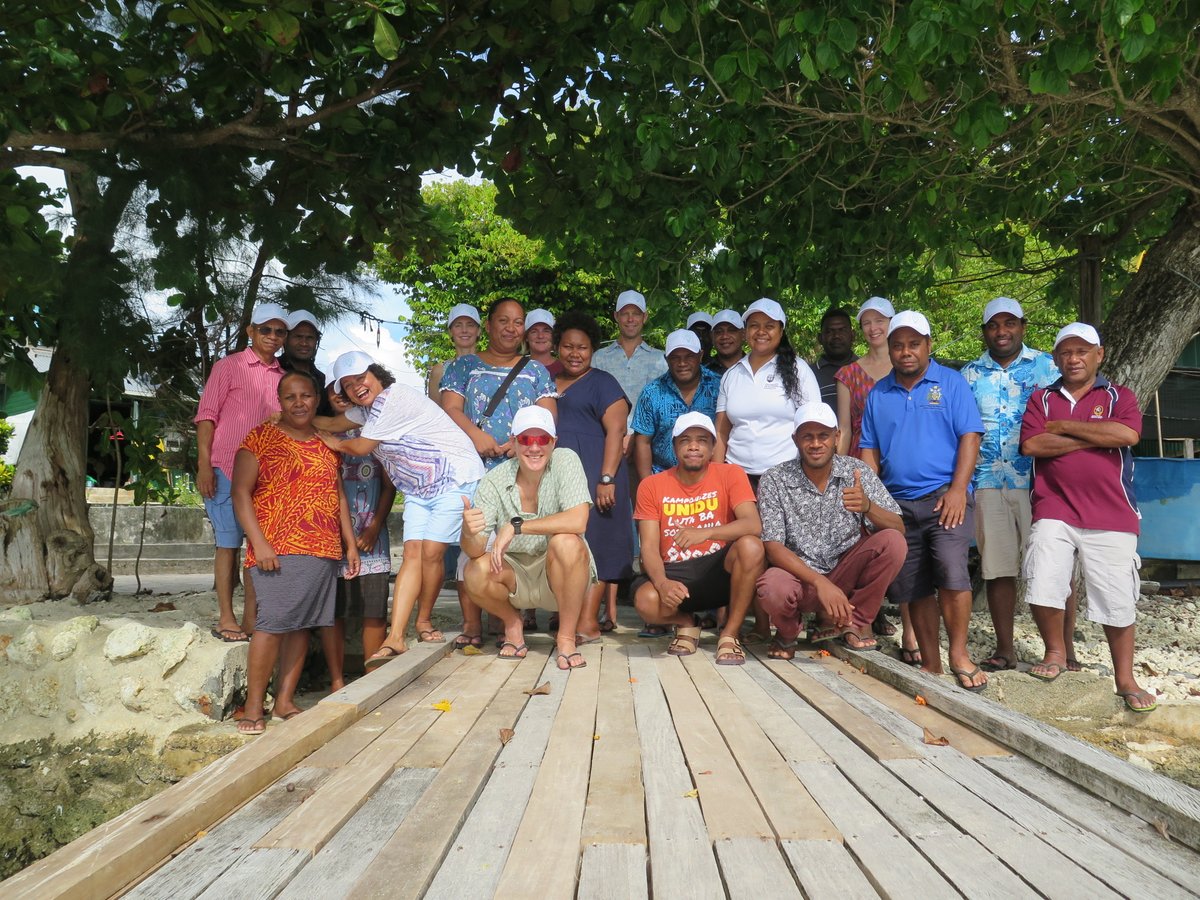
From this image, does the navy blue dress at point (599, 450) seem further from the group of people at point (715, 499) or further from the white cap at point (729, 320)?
the white cap at point (729, 320)

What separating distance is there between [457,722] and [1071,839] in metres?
2.08

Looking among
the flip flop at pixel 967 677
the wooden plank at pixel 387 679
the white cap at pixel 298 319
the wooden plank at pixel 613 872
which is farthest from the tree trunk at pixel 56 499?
the wooden plank at pixel 613 872

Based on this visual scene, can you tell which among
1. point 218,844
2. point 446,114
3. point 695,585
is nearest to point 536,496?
point 695,585

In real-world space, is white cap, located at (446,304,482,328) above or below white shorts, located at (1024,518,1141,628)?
above

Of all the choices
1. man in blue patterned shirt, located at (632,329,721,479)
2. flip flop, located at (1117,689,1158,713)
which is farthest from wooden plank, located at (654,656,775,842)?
flip flop, located at (1117,689,1158,713)

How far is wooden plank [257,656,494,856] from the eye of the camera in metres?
2.49

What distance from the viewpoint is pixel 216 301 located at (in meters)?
7.47

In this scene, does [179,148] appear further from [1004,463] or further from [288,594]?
[1004,463]

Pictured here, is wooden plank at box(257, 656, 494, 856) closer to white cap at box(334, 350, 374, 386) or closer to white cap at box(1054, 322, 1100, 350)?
white cap at box(334, 350, 374, 386)

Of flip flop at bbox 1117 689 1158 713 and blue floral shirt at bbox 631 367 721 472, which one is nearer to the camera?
flip flop at bbox 1117 689 1158 713

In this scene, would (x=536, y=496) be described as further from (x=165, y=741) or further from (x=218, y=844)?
(x=218, y=844)

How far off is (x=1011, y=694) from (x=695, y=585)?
5.46 feet

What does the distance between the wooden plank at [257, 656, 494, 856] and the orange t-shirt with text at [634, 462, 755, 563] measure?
1.54m

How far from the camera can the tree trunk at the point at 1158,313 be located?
6703mm
